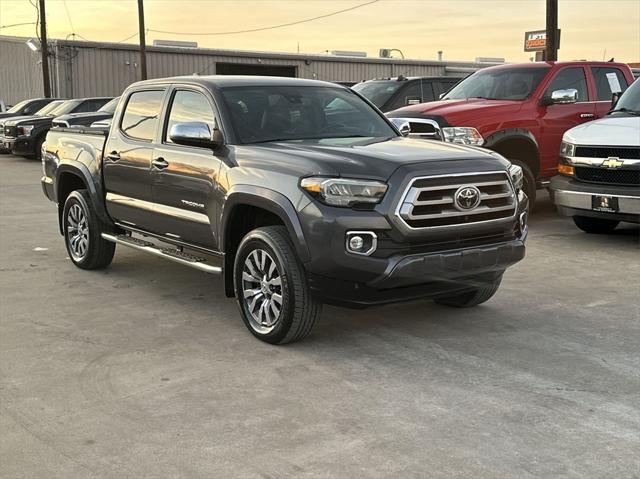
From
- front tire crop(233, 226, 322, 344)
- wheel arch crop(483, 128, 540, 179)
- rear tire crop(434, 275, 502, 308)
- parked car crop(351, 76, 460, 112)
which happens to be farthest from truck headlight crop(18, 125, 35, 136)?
rear tire crop(434, 275, 502, 308)

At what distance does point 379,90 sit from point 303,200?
9397 mm

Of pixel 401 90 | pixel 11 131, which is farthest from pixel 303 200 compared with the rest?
pixel 11 131

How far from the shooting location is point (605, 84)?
11.1 metres

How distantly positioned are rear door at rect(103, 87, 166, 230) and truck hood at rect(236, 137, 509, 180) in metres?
1.32

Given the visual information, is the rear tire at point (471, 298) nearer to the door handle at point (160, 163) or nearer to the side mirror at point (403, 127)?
the side mirror at point (403, 127)

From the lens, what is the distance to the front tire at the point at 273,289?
4.92 m

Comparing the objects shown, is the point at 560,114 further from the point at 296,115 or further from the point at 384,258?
→ the point at 384,258

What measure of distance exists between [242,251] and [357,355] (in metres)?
1.07

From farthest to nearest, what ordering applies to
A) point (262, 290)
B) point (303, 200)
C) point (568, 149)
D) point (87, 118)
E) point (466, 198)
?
point (87, 118) < point (568, 149) < point (262, 290) < point (466, 198) < point (303, 200)

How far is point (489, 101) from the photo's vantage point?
10.3 m

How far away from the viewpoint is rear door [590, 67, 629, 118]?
1089 centimetres

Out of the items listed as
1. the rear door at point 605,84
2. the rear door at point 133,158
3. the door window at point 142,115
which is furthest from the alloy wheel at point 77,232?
the rear door at point 605,84

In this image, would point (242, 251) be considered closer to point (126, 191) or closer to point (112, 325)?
point (112, 325)

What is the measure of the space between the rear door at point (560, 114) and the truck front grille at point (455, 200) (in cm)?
535
